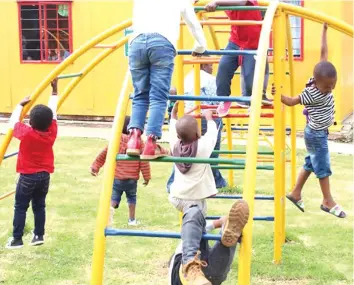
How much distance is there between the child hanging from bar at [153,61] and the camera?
415 cm

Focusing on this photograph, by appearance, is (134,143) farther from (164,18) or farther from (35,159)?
(35,159)

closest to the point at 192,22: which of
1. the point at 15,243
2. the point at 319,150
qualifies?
the point at 319,150

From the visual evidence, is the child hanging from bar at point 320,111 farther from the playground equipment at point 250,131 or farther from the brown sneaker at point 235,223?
the brown sneaker at point 235,223

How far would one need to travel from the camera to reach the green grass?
18.0 ft

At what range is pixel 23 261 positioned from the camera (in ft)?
19.2

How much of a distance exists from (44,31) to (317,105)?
36.0 ft

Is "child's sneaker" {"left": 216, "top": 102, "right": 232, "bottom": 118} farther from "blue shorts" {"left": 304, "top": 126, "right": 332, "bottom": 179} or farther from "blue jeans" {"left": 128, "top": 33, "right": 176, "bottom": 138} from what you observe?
"blue jeans" {"left": 128, "top": 33, "right": 176, "bottom": 138}

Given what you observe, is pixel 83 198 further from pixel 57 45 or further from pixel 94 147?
pixel 57 45

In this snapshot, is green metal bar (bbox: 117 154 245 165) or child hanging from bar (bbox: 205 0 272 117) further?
child hanging from bar (bbox: 205 0 272 117)

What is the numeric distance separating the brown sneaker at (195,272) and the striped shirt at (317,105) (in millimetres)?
2091

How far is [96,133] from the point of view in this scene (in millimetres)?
13961

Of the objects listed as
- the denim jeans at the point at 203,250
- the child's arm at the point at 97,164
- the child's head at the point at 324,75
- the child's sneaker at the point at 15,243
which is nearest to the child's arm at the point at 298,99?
the child's head at the point at 324,75

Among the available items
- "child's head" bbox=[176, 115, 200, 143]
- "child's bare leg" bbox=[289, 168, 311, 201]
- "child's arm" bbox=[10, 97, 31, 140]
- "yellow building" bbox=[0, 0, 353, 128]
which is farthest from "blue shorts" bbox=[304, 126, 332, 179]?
"yellow building" bbox=[0, 0, 353, 128]

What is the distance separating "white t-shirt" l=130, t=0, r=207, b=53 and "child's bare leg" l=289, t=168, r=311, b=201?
2131 millimetres
